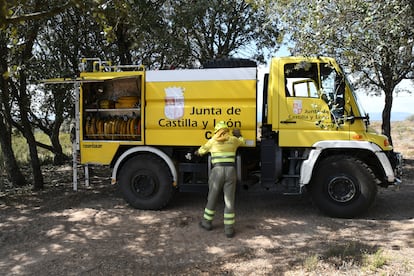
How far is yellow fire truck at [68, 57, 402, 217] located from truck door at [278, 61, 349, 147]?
16mm

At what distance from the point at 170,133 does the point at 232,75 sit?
141cm

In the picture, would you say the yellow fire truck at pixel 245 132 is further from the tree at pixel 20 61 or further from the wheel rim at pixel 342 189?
the tree at pixel 20 61

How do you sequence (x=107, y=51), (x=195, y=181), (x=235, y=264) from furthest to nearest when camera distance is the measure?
(x=107, y=51) → (x=195, y=181) → (x=235, y=264)

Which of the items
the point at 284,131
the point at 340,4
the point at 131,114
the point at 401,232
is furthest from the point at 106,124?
the point at 401,232

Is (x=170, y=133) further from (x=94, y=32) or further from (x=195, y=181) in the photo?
(x=94, y=32)

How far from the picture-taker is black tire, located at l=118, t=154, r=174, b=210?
683 centimetres

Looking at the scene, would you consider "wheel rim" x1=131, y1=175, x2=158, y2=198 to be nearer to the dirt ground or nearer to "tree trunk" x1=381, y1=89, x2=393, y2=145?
the dirt ground

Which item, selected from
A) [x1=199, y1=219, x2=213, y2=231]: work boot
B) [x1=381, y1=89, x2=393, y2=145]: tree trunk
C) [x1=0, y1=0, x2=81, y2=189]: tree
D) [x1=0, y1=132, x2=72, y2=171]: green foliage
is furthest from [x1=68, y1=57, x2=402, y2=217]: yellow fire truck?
[x1=0, y1=132, x2=72, y2=171]: green foliage

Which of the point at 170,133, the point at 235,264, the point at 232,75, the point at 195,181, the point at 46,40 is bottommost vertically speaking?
the point at 235,264

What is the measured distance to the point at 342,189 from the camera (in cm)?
632

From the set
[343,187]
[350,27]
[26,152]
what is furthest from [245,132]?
[26,152]

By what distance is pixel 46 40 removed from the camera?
10.4 meters

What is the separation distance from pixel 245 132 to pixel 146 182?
193cm

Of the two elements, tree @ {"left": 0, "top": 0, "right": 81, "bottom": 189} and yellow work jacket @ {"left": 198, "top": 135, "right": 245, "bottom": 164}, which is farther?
tree @ {"left": 0, "top": 0, "right": 81, "bottom": 189}
